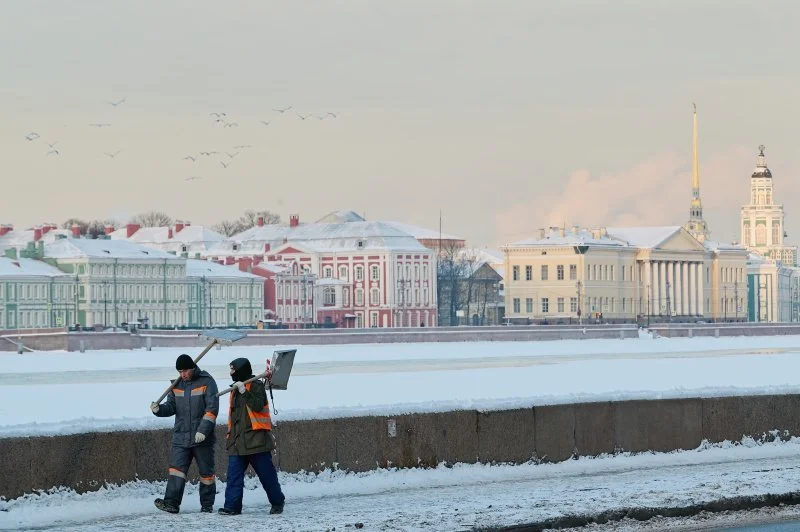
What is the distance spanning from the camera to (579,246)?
165 metres

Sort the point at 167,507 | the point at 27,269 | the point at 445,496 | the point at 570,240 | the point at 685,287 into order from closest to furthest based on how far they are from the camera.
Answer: the point at 167,507
the point at 445,496
the point at 27,269
the point at 570,240
the point at 685,287

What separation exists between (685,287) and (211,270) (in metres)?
54.1

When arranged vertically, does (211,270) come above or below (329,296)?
above

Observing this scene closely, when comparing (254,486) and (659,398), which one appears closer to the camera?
(254,486)

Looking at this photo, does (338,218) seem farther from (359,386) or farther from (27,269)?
(359,386)

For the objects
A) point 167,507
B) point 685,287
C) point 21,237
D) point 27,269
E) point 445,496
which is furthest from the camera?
point 685,287

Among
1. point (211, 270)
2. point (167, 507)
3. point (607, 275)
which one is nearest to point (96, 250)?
point (211, 270)

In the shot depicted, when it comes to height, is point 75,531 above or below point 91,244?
below

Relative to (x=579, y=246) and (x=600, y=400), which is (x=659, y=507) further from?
(x=579, y=246)

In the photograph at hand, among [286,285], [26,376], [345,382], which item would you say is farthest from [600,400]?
[286,285]

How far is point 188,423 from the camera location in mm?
15367

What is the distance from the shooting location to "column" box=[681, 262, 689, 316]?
586 ft

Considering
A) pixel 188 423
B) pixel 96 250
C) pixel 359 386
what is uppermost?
pixel 96 250

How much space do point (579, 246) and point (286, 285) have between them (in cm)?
2816
